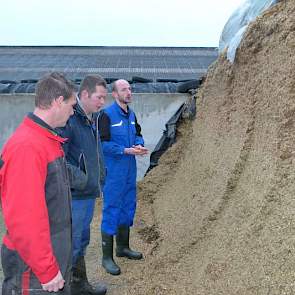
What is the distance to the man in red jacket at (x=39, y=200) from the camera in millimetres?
Answer: 2031

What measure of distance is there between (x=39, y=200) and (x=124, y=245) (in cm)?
265

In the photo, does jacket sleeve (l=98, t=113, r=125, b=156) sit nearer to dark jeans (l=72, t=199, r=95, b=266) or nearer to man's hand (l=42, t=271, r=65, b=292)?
dark jeans (l=72, t=199, r=95, b=266)

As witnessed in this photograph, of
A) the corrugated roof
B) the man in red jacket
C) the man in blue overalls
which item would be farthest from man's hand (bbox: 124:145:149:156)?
the corrugated roof

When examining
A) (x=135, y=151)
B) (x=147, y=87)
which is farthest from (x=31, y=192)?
(x=147, y=87)

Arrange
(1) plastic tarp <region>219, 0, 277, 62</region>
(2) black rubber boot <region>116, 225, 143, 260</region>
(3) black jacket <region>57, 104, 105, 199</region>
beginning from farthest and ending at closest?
(1) plastic tarp <region>219, 0, 277, 62</region> → (2) black rubber boot <region>116, 225, 143, 260</region> → (3) black jacket <region>57, 104, 105, 199</region>

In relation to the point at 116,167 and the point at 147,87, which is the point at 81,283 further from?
the point at 147,87

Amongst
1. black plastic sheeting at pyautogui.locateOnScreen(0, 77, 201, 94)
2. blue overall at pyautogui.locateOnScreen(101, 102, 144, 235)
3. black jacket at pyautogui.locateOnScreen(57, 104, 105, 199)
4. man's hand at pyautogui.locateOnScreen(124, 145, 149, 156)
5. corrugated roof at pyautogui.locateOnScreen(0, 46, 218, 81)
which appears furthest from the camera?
corrugated roof at pyautogui.locateOnScreen(0, 46, 218, 81)

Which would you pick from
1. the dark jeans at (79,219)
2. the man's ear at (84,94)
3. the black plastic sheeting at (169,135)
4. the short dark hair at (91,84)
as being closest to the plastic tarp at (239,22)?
the black plastic sheeting at (169,135)

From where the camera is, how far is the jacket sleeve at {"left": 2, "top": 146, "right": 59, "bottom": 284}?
2025mm

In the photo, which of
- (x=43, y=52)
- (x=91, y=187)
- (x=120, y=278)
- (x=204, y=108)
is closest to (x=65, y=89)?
(x=91, y=187)

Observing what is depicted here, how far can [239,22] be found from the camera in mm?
5648

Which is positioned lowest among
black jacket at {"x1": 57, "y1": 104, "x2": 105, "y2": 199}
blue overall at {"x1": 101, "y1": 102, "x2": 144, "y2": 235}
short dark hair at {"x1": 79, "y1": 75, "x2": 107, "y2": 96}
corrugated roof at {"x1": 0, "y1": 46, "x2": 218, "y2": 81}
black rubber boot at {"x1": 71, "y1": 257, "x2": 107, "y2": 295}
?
corrugated roof at {"x1": 0, "y1": 46, "x2": 218, "y2": 81}

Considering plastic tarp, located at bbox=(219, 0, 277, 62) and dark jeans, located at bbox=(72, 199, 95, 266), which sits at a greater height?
plastic tarp, located at bbox=(219, 0, 277, 62)

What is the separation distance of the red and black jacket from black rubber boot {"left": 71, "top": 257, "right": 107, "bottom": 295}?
160cm
